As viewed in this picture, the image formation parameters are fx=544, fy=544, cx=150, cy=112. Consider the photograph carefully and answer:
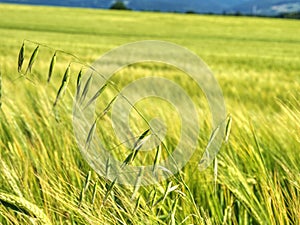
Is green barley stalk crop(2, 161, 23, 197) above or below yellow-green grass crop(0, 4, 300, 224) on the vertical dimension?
above

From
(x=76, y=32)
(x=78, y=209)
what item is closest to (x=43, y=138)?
(x=78, y=209)

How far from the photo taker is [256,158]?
1296 mm

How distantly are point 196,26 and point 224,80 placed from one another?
2819cm

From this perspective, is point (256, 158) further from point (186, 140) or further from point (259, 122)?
point (259, 122)

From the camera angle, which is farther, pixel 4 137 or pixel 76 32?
pixel 76 32

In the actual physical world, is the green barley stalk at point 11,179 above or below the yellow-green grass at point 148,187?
above

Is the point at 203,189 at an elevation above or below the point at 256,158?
below

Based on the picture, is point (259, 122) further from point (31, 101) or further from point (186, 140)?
point (31, 101)

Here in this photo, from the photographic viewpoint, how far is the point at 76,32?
27.1 m

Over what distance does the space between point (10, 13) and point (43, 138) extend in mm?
36929

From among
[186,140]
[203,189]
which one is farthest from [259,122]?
[203,189]

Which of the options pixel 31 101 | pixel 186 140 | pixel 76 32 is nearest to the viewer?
pixel 186 140

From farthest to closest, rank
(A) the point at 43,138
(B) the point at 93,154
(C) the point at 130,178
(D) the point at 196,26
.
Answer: (D) the point at 196,26
(A) the point at 43,138
(B) the point at 93,154
(C) the point at 130,178

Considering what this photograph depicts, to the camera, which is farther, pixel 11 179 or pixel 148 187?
pixel 148 187
